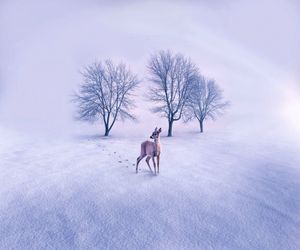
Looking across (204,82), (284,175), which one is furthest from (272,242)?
(204,82)

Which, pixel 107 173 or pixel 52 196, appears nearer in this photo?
pixel 52 196

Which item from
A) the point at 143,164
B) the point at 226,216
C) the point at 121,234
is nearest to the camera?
the point at 121,234

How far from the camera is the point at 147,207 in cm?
507

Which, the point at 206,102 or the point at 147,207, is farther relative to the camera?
the point at 206,102

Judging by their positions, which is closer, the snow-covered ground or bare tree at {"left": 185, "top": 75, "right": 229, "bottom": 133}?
the snow-covered ground

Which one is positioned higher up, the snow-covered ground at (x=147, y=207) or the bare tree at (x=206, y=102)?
the bare tree at (x=206, y=102)

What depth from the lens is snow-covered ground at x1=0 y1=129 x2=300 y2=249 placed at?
12.7 ft

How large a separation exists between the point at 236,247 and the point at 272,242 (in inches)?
32.4

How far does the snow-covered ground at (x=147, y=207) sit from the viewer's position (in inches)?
152

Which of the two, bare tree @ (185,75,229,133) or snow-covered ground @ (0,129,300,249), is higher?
bare tree @ (185,75,229,133)

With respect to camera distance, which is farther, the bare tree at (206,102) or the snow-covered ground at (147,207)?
the bare tree at (206,102)

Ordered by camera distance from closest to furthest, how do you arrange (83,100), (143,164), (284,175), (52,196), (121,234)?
1. (121,234)
2. (52,196)
3. (284,175)
4. (143,164)
5. (83,100)

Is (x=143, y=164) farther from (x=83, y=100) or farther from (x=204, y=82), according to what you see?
(x=204, y=82)

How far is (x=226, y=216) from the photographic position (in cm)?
471
